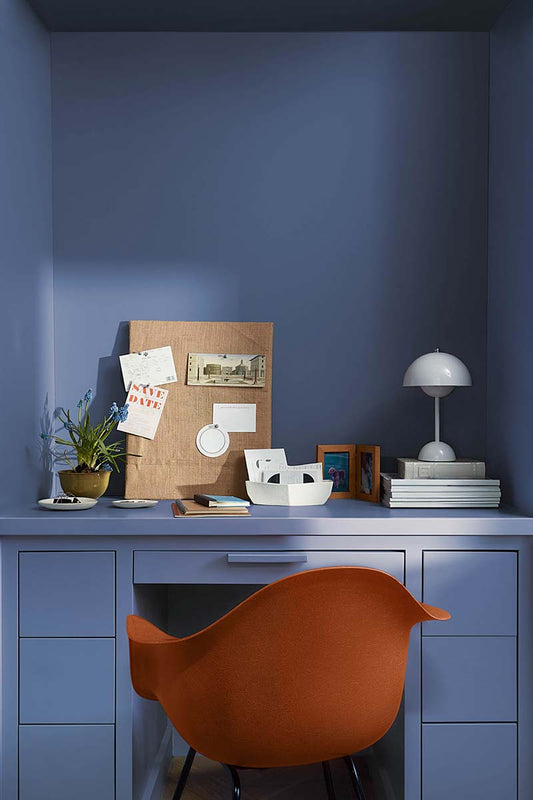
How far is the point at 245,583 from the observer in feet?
6.02

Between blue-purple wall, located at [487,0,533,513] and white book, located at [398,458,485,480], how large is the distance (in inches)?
4.5

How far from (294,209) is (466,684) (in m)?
1.51

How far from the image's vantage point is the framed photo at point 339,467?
227 cm

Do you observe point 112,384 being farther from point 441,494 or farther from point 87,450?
point 441,494

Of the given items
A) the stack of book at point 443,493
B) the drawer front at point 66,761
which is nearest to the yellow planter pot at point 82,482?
the drawer front at point 66,761

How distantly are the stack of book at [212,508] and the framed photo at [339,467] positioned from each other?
38 cm

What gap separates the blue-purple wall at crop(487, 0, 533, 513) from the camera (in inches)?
79.2

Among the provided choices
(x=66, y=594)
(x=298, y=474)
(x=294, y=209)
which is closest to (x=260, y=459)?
(x=298, y=474)

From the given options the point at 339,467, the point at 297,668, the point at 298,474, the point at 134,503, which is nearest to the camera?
the point at 297,668

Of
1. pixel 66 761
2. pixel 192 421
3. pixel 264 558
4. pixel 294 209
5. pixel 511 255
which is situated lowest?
pixel 66 761

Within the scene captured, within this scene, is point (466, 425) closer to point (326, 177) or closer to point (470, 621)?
point (470, 621)

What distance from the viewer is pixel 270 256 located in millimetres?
2359

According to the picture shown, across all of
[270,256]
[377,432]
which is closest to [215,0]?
[270,256]

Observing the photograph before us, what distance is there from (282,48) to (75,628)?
6.19ft
